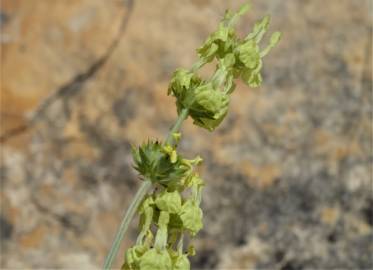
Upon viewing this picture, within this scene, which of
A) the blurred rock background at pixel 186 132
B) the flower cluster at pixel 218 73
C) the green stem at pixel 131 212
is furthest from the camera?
the blurred rock background at pixel 186 132

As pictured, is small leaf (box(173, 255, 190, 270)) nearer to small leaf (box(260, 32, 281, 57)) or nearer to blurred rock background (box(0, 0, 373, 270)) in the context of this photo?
small leaf (box(260, 32, 281, 57))

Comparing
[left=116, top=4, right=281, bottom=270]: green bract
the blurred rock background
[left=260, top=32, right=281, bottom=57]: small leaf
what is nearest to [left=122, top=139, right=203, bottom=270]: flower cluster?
[left=116, top=4, right=281, bottom=270]: green bract

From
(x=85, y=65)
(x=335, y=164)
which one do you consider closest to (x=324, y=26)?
(x=335, y=164)

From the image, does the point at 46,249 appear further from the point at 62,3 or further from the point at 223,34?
the point at 223,34

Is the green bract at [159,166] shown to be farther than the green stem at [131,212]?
Yes

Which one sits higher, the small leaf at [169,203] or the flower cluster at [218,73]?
the flower cluster at [218,73]

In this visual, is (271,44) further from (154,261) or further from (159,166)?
(154,261)

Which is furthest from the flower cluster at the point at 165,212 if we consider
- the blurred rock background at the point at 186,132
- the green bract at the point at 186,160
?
the blurred rock background at the point at 186,132

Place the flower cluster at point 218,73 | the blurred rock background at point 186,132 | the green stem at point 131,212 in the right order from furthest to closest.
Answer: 1. the blurred rock background at point 186,132
2. the flower cluster at point 218,73
3. the green stem at point 131,212

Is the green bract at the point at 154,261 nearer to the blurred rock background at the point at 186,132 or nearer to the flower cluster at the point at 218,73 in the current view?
the flower cluster at the point at 218,73
